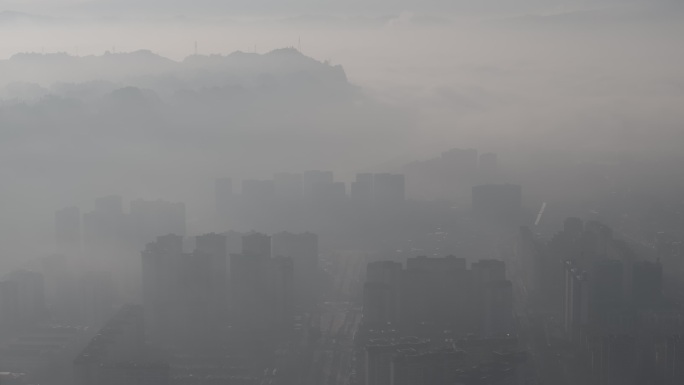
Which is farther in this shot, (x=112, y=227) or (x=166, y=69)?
(x=166, y=69)

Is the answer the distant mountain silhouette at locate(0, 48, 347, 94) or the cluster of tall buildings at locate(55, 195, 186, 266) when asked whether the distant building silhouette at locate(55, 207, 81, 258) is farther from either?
the distant mountain silhouette at locate(0, 48, 347, 94)

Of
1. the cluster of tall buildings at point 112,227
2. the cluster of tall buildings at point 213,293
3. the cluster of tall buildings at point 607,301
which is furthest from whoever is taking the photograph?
the cluster of tall buildings at point 112,227

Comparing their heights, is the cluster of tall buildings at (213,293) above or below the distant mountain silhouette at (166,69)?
below

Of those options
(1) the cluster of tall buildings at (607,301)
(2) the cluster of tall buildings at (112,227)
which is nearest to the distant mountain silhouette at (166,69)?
(2) the cluster of tall buildings at (112,227)

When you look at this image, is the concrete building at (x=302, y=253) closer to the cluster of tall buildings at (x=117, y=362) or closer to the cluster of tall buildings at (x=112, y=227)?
the cluster of tall buildings at (x=112, y=227)

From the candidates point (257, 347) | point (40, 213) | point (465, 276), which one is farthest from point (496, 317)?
point (40, 213)

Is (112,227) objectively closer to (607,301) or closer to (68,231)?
(68,231)

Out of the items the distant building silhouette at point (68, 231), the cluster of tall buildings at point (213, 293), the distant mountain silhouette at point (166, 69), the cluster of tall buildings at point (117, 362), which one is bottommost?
the cluster of tall buildings at point (117, 362)

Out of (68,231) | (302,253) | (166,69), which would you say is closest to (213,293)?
(302,253)

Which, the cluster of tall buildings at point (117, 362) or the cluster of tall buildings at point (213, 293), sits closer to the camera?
the cluster of tall buildings at point (117, 362)
